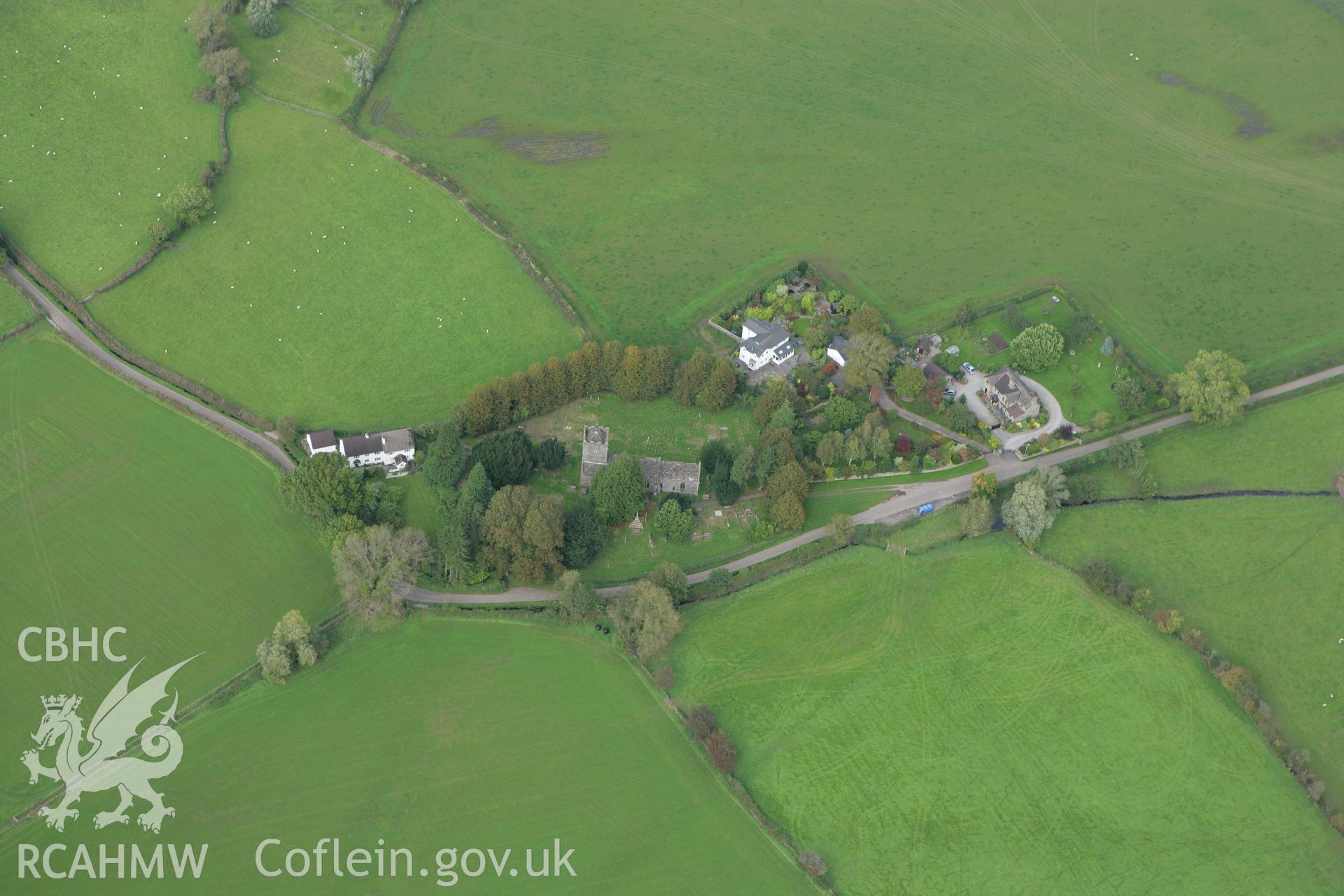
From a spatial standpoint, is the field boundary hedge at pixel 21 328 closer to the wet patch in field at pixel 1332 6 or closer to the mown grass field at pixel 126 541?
the mown grass field at pixel 126 541

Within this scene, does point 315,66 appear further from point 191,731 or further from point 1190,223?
point 1190,223

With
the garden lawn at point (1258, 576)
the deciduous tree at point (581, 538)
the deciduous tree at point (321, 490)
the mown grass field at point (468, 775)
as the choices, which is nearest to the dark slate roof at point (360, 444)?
the deciduous tree at point (321, 490)

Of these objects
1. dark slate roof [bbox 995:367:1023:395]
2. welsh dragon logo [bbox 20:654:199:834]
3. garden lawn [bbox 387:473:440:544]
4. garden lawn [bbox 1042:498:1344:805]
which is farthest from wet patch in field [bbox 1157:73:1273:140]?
welsh dragon logo [bbox 20:654:199:834]

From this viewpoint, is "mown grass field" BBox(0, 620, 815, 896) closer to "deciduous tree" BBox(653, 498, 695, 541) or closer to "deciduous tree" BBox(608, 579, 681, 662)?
"deciduous tree" BBox(608, 579, 681, 662)

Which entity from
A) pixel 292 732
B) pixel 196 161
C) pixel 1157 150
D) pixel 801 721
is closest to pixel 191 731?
pixel 292 732

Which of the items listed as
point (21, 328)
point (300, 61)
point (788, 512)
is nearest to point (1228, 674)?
point (788, 512)
